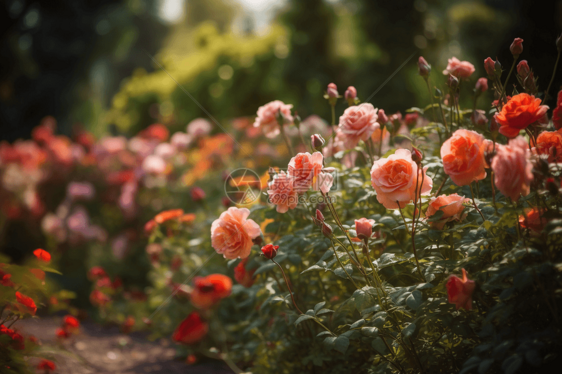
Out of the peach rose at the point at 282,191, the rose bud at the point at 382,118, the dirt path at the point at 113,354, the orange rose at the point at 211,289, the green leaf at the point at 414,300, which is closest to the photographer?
the green leaf at the point at 414,300

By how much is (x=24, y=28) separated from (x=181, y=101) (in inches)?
181

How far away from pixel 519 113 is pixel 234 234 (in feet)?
2.91

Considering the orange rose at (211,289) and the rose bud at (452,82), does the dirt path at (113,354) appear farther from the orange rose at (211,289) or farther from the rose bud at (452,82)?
the rose bud at (452,82)

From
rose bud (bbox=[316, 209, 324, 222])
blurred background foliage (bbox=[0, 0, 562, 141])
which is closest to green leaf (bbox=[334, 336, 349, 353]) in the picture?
rose bud (bbox=[316, 209, 324, 222])

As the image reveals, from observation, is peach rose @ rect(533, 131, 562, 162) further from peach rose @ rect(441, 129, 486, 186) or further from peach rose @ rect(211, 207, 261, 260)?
peach rose @ rect(211, 207, 261, 260)

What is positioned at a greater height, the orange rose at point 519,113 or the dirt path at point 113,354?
the orange rose at point 519,113

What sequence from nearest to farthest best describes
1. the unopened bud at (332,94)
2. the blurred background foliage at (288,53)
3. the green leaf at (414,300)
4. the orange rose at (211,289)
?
the green leaf at (414,300) → the unopened bud at (332,94) → the orange rose at (211,289) → the blurred background foliage at (288,53)

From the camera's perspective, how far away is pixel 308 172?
1183mm

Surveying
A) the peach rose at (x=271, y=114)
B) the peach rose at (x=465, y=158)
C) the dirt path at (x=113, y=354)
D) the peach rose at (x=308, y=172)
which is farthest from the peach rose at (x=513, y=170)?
the dirt path at (x=113, y=354)

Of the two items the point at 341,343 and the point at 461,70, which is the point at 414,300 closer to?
the point at 341,343

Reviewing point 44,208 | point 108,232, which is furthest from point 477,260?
point 44,208

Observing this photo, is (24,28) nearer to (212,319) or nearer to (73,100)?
(73,100)

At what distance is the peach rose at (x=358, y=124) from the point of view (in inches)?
55.6

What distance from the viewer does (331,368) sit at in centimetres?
158
